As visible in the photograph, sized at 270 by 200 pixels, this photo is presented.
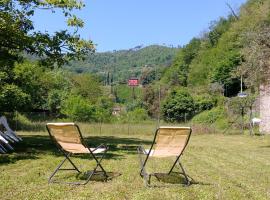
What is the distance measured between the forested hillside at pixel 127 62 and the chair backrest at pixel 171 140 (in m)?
97.2

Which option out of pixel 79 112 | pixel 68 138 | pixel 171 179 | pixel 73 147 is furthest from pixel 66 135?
pixel 79 112

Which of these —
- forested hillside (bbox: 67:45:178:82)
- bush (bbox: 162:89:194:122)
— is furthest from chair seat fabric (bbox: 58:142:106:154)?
forested hillside (bbox: 67:45:178:82)

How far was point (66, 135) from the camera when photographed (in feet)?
23.5

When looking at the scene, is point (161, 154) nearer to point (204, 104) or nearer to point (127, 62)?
point (204, 104)

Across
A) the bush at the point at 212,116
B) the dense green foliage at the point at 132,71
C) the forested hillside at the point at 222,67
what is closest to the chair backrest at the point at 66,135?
the dense green foliage at the point at 132,71

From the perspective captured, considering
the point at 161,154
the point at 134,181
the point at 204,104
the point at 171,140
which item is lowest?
the point at 134,181

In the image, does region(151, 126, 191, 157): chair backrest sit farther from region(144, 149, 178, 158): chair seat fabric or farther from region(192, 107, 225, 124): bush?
region(192, 107, 225, 124): bush

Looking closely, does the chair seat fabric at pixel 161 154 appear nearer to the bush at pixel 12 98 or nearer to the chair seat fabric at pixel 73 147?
the chair seat fabric at pixel 73 147

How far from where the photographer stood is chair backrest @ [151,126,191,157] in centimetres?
689

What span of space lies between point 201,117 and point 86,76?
33555 millimetres

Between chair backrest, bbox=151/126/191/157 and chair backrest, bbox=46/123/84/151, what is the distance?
1.16 metres

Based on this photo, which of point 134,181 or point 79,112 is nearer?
point 134,181

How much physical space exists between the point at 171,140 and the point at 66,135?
1575 mm

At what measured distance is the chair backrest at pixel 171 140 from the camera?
6.89m
